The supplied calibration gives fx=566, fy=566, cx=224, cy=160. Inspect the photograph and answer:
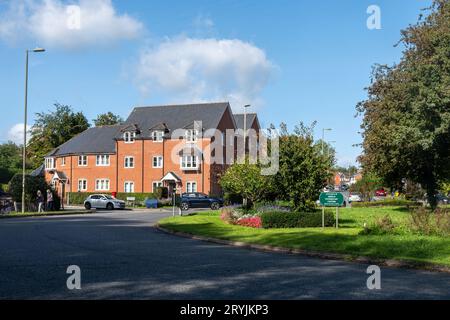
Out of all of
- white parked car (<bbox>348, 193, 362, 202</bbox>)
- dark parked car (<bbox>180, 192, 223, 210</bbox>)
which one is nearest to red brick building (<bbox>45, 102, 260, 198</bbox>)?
dark parked car (<bbox>180, 192, 223, 210</bbox>)

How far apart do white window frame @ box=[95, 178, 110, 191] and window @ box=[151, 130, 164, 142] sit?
8.70m

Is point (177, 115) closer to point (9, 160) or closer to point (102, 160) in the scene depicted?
point (102, 160)

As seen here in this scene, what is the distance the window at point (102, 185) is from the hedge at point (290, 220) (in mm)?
49746

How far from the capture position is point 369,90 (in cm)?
4256

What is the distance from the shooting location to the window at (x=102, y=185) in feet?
233

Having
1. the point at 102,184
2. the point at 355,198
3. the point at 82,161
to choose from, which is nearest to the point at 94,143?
the point at 82,161

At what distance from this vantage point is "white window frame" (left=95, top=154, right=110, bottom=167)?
234 feet

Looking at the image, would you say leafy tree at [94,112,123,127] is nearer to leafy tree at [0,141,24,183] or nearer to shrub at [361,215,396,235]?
leafy tree at [0,141,24,183]

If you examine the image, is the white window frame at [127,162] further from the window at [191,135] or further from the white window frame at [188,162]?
the window at [191,135]

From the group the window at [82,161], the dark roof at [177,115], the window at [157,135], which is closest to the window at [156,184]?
the window at [157,135]

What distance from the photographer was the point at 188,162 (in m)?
65.5

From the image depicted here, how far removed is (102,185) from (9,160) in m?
61.6

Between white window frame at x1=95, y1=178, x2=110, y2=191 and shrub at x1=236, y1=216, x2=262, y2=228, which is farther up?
white window frame at x1=95, y1=178, x2=110, y2=191

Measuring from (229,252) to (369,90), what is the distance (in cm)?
2951
